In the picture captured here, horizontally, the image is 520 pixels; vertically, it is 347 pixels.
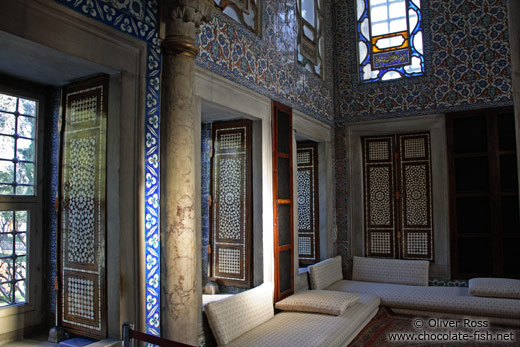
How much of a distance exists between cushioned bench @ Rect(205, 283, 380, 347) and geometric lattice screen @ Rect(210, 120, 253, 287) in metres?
0.47

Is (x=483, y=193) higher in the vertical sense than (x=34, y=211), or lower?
higher

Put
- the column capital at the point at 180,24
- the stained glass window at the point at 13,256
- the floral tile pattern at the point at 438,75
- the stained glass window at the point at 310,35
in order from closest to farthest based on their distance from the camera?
1. the column capital at the point at 180,24
2. the stained glass window at the point at 13,256
3. the stained glass window at the point at 310,35
4. the floral tile pattern at the point at 438,75

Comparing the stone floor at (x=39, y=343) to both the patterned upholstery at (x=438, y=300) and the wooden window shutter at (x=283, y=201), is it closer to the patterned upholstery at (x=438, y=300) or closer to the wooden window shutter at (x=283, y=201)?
the wooden window shutter at (x=283, y=201)

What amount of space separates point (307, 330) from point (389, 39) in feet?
16.7

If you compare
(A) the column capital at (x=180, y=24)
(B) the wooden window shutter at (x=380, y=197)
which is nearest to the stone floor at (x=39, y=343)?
(A) the column capital at (x=180, y=24)

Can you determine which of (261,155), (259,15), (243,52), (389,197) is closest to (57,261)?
(261,155)

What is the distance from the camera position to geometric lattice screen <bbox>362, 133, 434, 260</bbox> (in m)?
6.95

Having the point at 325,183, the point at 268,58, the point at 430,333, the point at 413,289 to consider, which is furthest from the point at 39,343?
the point at 413,289

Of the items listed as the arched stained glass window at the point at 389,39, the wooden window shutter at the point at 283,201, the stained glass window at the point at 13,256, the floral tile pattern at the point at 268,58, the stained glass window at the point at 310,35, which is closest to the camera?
the stained glass window at the point at 13,256

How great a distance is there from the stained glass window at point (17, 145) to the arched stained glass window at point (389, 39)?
534cm

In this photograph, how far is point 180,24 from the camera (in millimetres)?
Result: 3314

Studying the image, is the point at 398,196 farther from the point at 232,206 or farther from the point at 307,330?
the point at 307,330

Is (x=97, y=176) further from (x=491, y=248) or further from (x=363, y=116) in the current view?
(x=491, y=248)

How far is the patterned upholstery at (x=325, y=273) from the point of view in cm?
612
